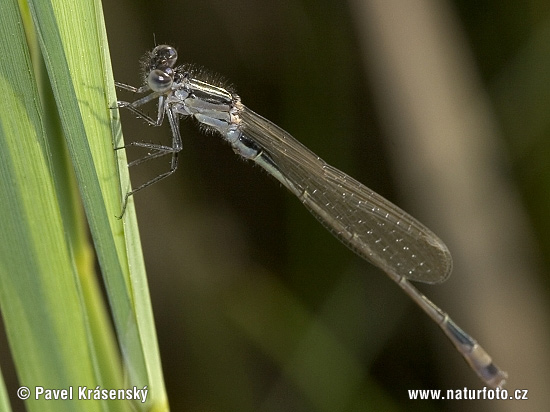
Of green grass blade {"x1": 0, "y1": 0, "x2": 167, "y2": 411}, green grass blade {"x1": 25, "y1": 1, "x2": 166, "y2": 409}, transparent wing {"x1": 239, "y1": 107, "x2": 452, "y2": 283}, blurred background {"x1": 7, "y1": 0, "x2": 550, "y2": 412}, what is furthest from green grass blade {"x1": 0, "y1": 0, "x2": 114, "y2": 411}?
blurred background {"x1": 7, "y1": 0, "x2": 550, "y2": 412}

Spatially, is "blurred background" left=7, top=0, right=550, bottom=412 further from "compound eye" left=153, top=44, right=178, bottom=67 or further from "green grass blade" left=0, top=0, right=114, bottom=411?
"green grass blade" left=0, top=0, right=114, bottom=411

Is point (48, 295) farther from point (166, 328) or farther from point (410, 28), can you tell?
point (410, 28)

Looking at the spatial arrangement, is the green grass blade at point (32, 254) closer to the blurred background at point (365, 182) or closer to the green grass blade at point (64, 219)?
the green grass blade at point (64, 219)

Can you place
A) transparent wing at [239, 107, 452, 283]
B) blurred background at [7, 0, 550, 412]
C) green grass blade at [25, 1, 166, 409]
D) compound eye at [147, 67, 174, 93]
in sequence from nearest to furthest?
green grass blade at [25, 1, 166, 409], compound eye at [147, 67, 174, 93], transparent wing at [239, 107, 452, 283], blurred background at [7, 0, 550, 412]

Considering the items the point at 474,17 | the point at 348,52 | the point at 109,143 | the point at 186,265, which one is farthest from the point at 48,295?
the point at 474,17

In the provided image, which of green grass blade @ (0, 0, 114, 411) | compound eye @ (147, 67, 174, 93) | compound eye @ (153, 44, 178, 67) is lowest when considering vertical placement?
green grass blade @ (0, 0, 114, 411)

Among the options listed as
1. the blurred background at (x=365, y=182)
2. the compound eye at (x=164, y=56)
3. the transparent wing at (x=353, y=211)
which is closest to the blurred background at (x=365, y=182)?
the blurred background at (x=365, y=182)

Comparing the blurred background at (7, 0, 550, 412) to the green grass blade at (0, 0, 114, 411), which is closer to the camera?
the green grass blade at (0, 0, 114, 411)

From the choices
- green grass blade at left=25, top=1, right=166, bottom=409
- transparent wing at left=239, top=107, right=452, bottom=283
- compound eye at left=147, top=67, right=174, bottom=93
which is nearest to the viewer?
green grass blade at left=25, top=1, right=166, bottom=409

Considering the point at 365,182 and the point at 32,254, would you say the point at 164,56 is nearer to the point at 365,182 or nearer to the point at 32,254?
the point at 32,254
